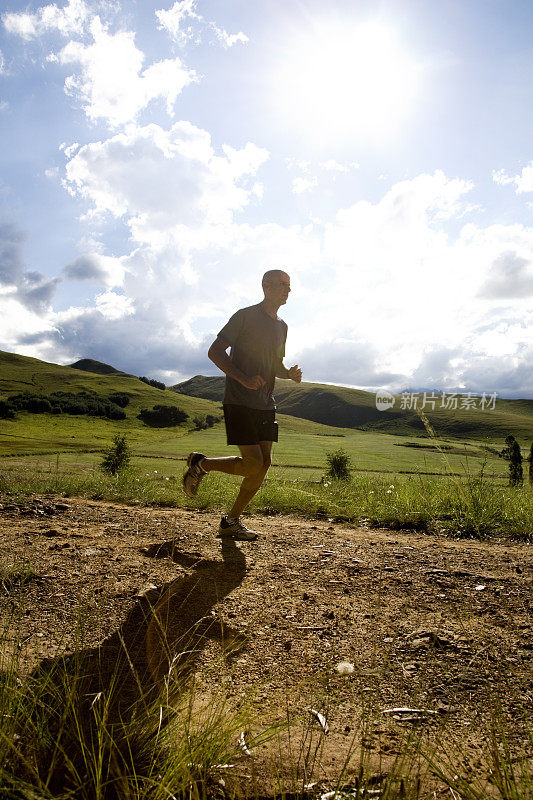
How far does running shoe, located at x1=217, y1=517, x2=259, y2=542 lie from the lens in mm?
4711

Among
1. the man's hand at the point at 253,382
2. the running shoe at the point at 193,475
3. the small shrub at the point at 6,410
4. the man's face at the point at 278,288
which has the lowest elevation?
the small shrub at the point at 6,410

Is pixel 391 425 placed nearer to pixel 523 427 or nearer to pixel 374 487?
pixel 523 427

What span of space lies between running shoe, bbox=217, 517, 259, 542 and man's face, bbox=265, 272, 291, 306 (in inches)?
99.6

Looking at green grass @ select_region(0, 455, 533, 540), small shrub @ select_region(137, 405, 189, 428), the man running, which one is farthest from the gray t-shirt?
small shrub @ select_region(137, 405, 189, 428)

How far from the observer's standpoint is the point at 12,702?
1.62 meters

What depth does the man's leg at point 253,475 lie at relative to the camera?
474cm

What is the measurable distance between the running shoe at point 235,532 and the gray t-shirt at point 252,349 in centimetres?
131

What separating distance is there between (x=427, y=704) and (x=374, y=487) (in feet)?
22.9

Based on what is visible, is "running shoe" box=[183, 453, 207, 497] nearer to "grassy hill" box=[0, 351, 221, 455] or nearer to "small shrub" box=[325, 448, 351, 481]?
"small shrub" box=[325, 448, 351, 481]

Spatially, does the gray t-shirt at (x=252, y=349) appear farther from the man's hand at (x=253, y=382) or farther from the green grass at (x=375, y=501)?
the green grass at (x=375, y=501)

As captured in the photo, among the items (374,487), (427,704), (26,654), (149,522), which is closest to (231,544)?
(149,522)

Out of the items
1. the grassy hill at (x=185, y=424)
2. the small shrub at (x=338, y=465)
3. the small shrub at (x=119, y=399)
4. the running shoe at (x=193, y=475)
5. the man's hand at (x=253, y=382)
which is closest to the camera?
the man's hand at (x=253, y=382)

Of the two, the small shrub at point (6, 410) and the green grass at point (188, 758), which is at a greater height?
the green grass at point (188, 758)

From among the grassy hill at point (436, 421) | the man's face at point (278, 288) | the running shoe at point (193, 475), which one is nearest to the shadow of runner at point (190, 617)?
the running shoe at point (193, 475)
